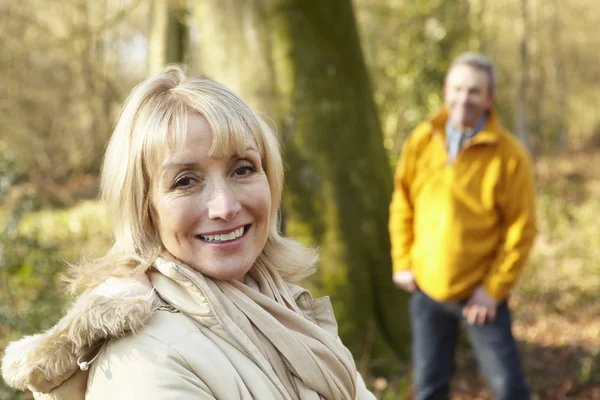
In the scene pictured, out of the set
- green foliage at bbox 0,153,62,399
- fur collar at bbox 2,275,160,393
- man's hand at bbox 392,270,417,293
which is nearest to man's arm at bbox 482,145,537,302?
man's hand at bbox 392,270,417,293

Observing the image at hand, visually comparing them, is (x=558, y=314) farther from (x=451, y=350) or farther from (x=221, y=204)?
(x=221, y=204)

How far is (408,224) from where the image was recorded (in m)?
3.86

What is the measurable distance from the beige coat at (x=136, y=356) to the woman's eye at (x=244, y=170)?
1.23 feet

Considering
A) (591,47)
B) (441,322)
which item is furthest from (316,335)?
(591,47)

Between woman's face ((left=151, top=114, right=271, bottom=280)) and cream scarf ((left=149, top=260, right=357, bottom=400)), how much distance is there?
0.05 m

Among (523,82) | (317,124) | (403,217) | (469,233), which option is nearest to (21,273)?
(317,124)

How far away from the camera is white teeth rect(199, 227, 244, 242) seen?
161 cm

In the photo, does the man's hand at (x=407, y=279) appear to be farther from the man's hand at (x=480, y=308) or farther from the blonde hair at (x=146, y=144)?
the blonde hair at (x=146, y=144)

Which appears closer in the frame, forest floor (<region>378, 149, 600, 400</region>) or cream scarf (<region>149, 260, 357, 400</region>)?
cream scarf (<region>149, 260, 357, 400</region>)

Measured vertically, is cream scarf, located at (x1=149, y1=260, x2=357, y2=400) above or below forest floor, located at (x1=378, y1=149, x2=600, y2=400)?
Answer: above

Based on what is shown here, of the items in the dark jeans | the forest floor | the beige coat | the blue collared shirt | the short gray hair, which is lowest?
the forest floor

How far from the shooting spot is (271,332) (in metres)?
1.57

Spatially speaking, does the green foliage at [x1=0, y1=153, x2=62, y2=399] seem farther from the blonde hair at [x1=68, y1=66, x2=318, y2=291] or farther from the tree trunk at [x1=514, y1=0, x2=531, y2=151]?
the tree trunk at [x1=514, y1=0, x2=531, y2=151]

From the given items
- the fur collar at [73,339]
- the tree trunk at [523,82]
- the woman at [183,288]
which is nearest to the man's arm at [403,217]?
the woman at [183,288]
